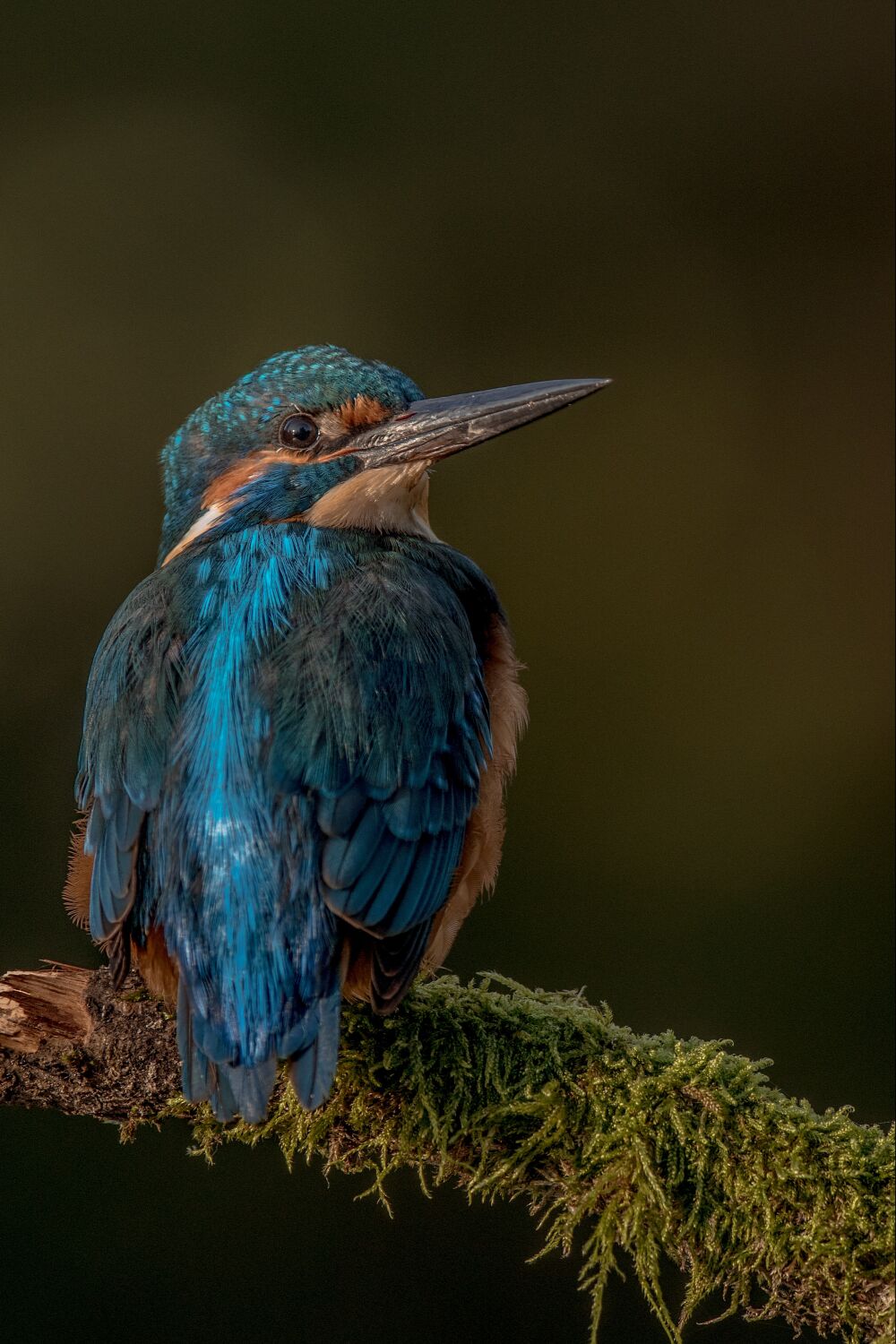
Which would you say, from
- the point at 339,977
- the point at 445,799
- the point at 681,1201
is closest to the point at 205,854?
the point at 339,977

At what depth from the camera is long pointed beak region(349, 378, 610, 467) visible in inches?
87.8

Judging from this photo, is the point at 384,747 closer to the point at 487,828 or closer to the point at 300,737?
the point at 300,737

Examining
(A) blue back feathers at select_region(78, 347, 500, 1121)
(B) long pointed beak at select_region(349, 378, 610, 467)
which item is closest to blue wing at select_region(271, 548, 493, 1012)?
(A) blue back feathers at select_region(78, 347, 500, 1121)

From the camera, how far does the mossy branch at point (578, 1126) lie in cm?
154

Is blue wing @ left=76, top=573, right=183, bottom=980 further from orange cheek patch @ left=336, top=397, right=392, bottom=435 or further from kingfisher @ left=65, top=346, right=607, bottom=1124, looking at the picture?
orange cheek patch @ left=336, top=397, right=392, bottom=435

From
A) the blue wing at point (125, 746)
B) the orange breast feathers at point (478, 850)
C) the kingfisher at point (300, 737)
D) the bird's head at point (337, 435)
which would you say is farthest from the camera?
the bird's head at point (337, 435)

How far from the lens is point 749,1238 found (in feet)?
5.14

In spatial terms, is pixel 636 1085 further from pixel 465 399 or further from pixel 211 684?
pixel 465 399

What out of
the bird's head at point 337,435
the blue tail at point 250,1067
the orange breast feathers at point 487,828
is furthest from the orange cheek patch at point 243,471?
the blue tail at point 250,1067

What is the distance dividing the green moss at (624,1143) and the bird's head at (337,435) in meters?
0.84

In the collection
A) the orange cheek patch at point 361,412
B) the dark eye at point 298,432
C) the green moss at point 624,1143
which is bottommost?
the green moss at point 624,1143

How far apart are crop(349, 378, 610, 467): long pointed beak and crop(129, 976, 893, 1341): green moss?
0.90 m

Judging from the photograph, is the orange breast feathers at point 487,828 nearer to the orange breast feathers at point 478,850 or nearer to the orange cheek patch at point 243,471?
the orange breast feathers at point 478,850

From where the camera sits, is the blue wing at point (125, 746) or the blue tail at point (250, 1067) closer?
the blue tail at point (250, 1067)
